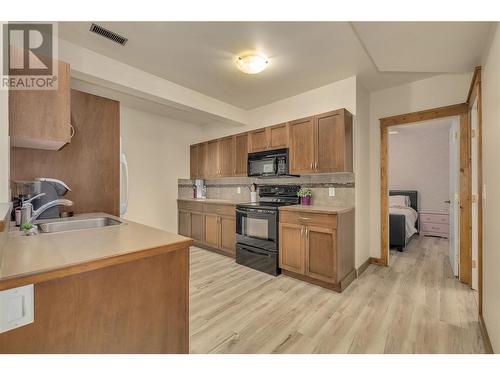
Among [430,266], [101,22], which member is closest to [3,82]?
[101,22]

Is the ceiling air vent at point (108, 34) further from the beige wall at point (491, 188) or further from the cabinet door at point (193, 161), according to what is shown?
the beige wall at point (491, 188)

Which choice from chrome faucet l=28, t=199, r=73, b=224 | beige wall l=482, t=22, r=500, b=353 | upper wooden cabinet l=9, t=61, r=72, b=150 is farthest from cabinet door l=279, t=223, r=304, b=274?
upper wooden cabinet l=9, t=61, r=72, b=150

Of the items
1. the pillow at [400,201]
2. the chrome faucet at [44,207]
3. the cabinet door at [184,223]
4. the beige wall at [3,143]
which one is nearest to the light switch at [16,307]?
the beige wall at [3,143]

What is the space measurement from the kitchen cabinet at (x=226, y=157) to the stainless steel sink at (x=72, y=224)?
2.47 meters

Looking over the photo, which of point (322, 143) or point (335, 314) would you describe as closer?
point (335, 314)

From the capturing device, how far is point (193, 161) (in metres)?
5.15

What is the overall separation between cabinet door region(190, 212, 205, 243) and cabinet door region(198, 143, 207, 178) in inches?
32.6

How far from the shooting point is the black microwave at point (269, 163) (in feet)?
11.3

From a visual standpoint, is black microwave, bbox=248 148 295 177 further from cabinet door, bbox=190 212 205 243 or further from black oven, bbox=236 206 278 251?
cabinet door, bbox=190 212 205 243

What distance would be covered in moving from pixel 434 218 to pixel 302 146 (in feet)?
14.5

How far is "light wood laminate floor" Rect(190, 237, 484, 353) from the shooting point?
5.80ft

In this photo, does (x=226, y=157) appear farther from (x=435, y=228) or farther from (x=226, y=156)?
(x=435, y=228)

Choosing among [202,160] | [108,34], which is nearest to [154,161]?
[202,160]

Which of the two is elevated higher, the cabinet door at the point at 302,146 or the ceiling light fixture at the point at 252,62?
the ceiling light fixture at the point at 252,62
